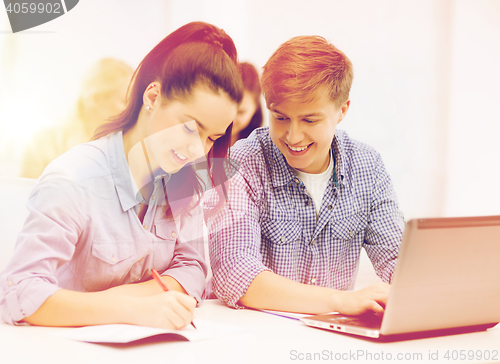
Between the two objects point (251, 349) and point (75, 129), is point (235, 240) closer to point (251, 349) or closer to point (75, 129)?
point (251, 349)

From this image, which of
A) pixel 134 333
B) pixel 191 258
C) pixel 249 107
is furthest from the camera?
pixel 249 107

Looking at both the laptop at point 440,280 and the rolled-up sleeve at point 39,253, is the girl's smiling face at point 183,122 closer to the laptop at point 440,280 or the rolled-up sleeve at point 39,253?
the rolled-up sleeve at point 39,253

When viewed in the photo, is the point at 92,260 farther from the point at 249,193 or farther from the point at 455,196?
the point at 455,196

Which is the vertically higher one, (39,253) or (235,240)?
(39,253)

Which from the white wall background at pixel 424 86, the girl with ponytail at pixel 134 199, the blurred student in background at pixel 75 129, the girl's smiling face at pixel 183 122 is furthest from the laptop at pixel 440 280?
the white wall background at pixel 424 86

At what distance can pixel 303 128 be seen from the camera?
1.05 meters

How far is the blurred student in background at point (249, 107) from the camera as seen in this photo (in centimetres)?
132

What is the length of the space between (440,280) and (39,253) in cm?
58

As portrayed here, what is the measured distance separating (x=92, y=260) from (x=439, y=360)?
58 centimetres

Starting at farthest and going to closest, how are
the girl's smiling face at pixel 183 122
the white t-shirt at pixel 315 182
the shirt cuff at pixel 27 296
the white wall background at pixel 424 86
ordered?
the white wall background at pixel 424 86 < the white t-shirt at pixel 315 182 < the girl's smiling face at pixel 183 122 < the shirt cuff at pixel 27 296

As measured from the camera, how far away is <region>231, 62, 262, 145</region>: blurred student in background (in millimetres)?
1323

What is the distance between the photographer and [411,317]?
0.62 m

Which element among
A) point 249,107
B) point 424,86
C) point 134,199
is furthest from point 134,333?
point 424,86

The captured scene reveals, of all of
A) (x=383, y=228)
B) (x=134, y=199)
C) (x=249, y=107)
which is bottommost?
(x=383, y=228)
